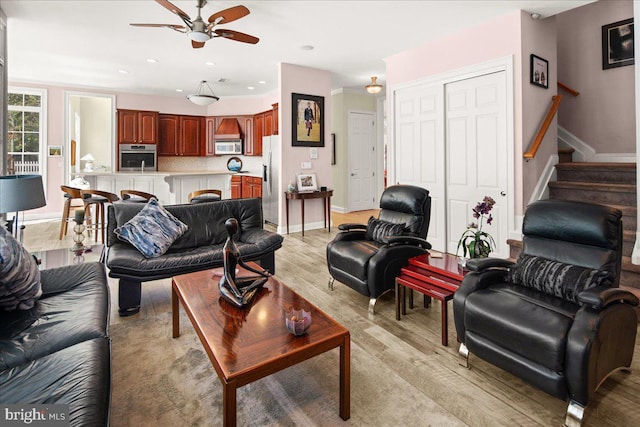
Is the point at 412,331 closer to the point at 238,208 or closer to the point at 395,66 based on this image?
the point at 238,208

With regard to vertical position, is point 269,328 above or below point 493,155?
below

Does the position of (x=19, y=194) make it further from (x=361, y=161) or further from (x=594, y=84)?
(x=361, y=161)

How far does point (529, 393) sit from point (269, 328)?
1425 millimetres

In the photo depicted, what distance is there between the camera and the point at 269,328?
181 cm

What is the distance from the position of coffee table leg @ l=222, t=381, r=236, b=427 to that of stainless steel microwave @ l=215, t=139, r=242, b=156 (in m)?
7.89

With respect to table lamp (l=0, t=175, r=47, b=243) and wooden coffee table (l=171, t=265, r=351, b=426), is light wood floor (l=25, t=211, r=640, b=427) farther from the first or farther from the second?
table lamp (l=0, t=175, r=47, b=243)

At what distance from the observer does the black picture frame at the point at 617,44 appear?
4.57 meters

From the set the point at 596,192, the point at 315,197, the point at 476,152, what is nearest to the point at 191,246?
the point at 315,197

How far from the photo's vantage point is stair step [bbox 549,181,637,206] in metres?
3.79

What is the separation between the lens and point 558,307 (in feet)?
6.26

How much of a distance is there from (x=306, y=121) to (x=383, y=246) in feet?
12.2

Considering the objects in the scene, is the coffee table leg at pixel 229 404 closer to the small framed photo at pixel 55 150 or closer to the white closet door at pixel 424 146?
the white closet door at pixel 424 146

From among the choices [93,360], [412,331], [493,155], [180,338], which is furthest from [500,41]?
[93,360]

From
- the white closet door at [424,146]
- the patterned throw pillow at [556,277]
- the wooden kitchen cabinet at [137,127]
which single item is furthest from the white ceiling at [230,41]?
the patterned throw pillow at [556,277]
